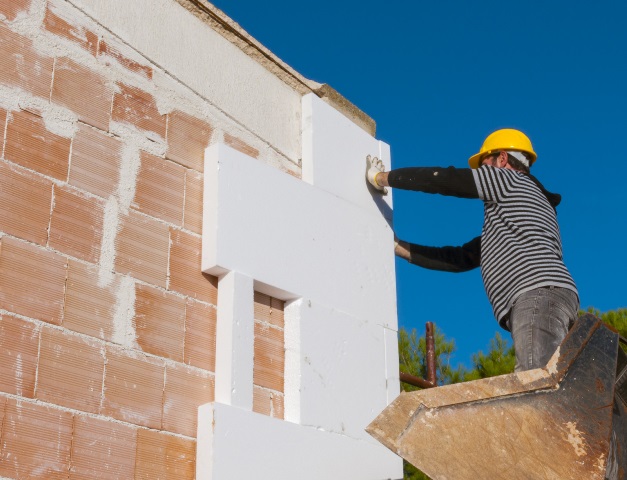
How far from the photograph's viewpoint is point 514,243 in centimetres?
564

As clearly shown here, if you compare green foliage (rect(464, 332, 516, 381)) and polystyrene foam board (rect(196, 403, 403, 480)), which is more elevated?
green foliage (rect(464, 332, 516, 381))

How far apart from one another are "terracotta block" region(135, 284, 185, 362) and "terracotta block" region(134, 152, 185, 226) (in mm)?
406

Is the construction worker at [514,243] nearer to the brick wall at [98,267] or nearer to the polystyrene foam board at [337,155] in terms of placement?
Answer: the polystyrene foam board at [337,155]

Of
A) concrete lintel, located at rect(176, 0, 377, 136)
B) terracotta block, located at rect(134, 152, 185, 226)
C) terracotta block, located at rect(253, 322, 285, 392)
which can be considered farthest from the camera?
concrete lintel, located at rect(176, 0, 377, 136)

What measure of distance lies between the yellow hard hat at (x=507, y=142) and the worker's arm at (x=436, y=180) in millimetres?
522

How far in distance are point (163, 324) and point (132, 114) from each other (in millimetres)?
1053

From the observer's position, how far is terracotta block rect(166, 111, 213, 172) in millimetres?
5097

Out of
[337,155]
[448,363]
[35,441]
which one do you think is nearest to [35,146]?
[35,441]

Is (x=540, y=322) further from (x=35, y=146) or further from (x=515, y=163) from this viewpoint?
(x=35, y=146)

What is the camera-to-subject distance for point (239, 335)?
4.87m

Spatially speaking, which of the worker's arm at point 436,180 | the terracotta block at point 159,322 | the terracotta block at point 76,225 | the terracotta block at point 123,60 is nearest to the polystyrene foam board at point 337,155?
the worker's arm at point 436,180

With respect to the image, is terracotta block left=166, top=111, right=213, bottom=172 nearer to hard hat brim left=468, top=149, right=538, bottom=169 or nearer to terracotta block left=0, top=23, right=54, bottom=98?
terracotta block left=0, top=23, right=54, bottom=98

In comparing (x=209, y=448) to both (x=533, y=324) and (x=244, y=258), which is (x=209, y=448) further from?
(x=533, y=324)

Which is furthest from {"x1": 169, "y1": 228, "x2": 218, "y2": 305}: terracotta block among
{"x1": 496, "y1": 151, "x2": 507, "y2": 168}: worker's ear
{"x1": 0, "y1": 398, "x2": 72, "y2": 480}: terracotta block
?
{"x1": 496, "y1": 151, "x2": 507, "y2": 168}: worker's ear
